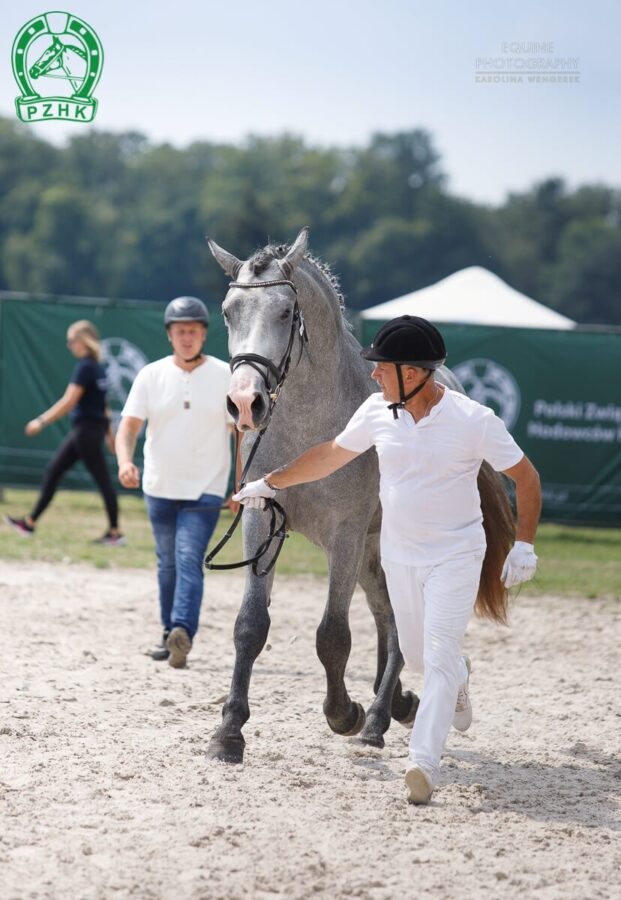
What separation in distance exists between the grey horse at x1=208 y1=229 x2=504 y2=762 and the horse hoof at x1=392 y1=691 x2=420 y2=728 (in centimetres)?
29

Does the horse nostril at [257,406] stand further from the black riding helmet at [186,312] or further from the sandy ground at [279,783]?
the black riding helmet at [186,312]

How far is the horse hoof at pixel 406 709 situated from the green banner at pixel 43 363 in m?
9.15

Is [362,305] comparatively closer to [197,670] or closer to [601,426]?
[601,426]

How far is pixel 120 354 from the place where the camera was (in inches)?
605

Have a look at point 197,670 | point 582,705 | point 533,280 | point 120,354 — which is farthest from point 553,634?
point 533,280

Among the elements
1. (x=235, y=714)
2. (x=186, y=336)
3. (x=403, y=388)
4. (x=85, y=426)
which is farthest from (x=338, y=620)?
(x=85, y=426)

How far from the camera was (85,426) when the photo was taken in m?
13.0

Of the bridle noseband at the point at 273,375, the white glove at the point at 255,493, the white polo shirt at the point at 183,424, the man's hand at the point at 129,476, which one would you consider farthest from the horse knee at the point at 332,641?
the white polo shirt at the point at 183,424

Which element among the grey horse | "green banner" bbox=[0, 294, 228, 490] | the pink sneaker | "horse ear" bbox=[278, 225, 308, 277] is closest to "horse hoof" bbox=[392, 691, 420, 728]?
the grey horse

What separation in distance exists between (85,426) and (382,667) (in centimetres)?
692

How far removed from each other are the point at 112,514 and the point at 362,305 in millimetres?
81351

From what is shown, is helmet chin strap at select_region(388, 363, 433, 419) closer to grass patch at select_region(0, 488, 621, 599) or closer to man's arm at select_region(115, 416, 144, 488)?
man's arm at select_region(115, 416, 144, 488)

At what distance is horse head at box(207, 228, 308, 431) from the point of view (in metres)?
5.20

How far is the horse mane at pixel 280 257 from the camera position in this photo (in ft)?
18.5
